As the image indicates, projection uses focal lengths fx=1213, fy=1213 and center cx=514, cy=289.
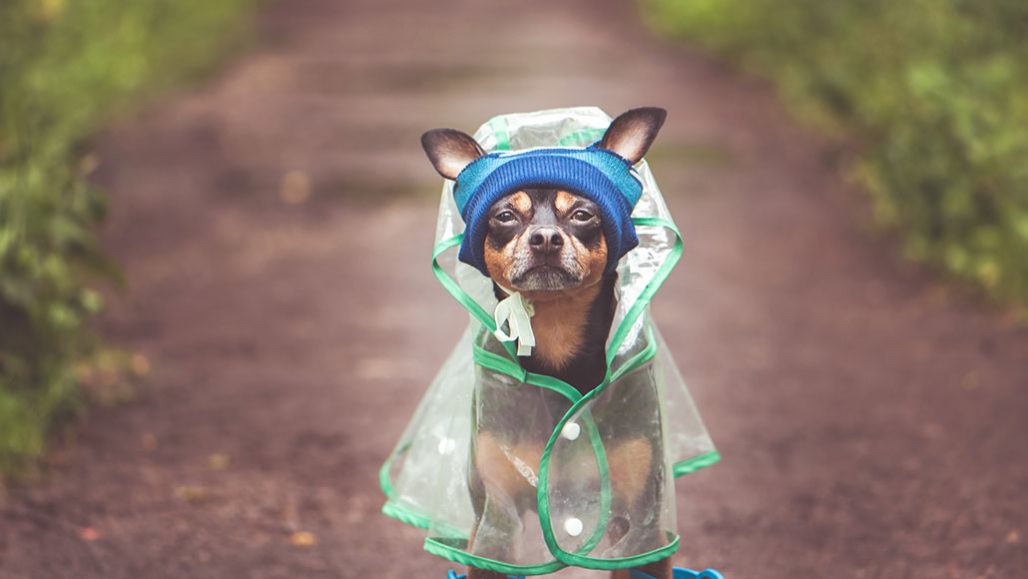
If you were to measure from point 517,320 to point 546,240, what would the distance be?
22 centimetres

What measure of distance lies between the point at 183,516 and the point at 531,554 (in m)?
1.83

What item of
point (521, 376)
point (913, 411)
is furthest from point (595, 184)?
point (913, 411)

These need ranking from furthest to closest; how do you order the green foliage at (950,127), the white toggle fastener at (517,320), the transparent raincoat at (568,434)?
the green foliage at (950,127), the transparent raincoat at (568,434), the white toggle fastener at (517,320)

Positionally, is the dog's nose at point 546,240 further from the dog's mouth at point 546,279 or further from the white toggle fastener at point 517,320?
the white toggle fastener at point 517,320

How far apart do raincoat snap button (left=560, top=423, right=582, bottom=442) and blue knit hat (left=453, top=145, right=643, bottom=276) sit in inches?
14.2

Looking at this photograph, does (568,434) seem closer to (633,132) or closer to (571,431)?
(571,431)

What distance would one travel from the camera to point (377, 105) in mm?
11516

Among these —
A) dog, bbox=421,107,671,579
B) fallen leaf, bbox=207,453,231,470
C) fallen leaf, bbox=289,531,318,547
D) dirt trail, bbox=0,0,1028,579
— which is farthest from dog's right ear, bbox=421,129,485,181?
fallen leaf, bbox=207,453,231,470

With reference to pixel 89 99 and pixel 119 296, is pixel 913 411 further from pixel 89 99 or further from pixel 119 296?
pixel 89 99

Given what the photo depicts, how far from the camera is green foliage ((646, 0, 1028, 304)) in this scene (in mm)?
6312

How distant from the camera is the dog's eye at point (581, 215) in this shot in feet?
8.45

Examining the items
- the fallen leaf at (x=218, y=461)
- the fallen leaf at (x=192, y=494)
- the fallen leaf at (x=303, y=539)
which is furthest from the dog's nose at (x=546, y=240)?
the fallen leaf at (x=218, y=461)

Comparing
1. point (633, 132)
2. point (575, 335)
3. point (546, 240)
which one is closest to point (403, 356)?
point (575, 335)

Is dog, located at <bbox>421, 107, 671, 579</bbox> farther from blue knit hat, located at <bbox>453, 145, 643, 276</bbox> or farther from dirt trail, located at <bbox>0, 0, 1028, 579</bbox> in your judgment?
dirt trail, located at <bbox>0, 0, 1028, 579</bbox>
